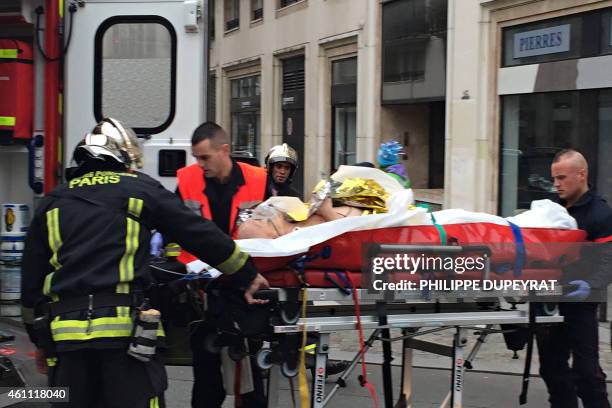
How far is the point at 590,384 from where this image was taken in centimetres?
492

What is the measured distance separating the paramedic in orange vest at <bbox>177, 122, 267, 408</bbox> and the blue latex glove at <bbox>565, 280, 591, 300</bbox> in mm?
1713

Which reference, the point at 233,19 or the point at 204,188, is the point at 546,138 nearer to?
the point at 204,188

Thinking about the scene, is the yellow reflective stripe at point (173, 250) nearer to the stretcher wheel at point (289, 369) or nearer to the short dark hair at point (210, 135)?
the short dark hair at point (210, 135)

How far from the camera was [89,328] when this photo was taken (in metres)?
3.50

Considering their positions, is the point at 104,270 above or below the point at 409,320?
above

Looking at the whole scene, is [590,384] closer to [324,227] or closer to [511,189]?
[324,227]

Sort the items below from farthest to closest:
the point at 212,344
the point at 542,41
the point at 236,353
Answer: the point at 542,41
the point at 212,344
the point at 236,353

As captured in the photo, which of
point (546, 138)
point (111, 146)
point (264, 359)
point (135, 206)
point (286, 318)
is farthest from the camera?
point (546, 138)

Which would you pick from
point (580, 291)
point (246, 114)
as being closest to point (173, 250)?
point (580, 291)

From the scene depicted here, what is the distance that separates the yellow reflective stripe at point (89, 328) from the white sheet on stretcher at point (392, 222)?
71cm

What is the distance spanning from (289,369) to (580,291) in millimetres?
1604

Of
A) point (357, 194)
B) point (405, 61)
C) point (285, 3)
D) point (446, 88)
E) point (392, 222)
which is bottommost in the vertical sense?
point (392, 222)

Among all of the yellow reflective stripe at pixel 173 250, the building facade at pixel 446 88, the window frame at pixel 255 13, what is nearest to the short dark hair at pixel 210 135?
the yellow reflective stripe at pixel 173 250

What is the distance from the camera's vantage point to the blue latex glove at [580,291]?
4602mm
